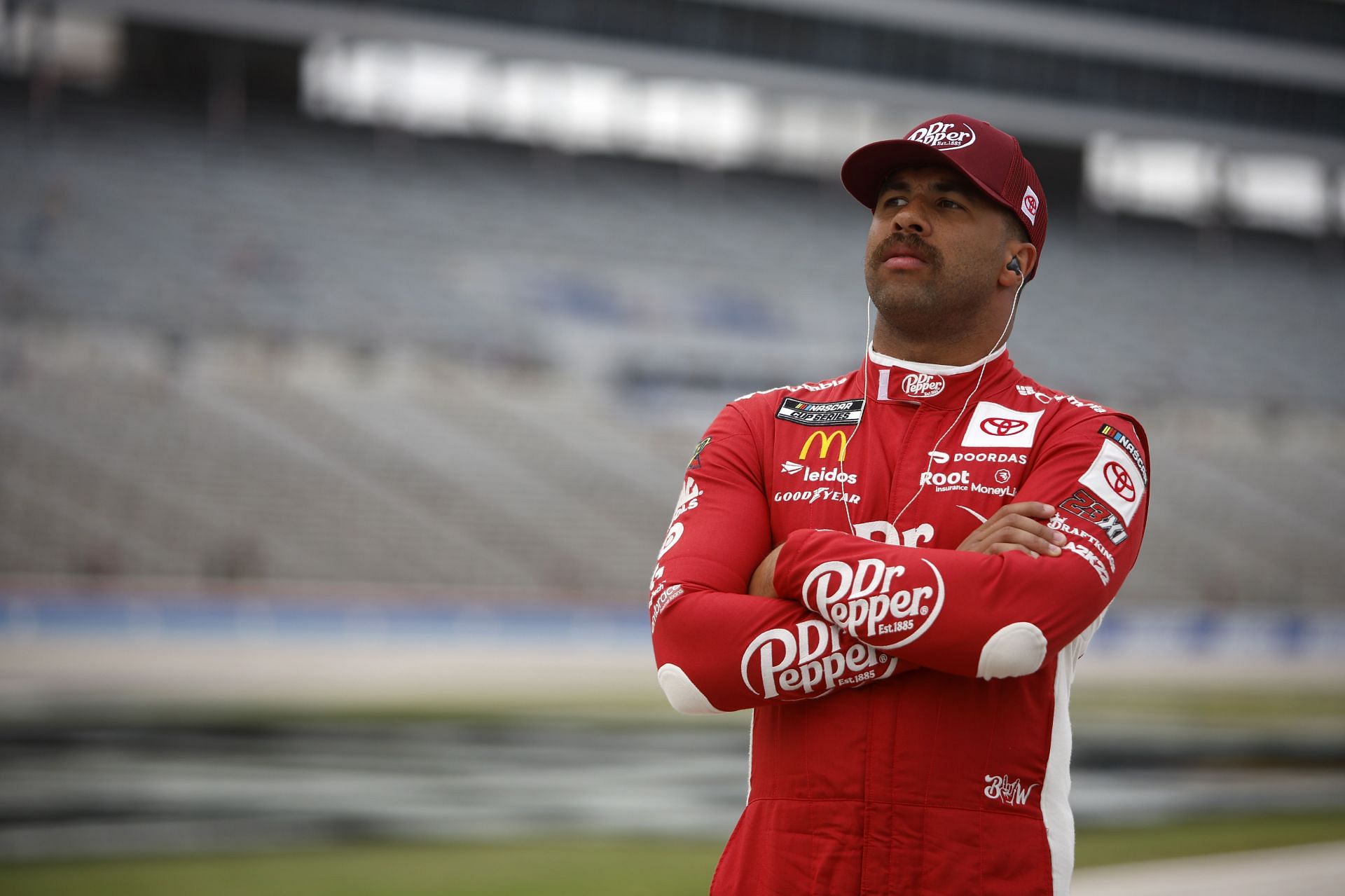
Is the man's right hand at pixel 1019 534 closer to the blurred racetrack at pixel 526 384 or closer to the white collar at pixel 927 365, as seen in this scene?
the white collar at pixel 927 365

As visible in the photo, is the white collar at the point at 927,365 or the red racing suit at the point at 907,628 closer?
the red racing suit at the point at 907,628

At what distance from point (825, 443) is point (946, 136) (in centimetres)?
55

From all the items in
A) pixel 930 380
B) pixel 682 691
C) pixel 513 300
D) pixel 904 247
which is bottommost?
pixel 682 691

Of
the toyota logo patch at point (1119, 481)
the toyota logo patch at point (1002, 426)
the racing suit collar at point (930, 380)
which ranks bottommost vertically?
the toyota logo patch at point (1119, 481)

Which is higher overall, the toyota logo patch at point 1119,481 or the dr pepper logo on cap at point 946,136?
the dr pepper logo on cap at point 946,136

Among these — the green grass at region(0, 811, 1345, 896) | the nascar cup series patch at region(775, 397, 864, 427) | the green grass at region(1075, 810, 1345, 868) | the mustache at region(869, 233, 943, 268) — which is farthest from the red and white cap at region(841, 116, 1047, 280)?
the green grass at region(1075, 810, 1345, 868)

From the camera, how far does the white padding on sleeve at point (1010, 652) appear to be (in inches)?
75.3

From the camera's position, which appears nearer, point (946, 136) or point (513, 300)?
point (946, 136)

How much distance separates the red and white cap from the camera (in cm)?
213

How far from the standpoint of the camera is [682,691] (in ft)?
6.81

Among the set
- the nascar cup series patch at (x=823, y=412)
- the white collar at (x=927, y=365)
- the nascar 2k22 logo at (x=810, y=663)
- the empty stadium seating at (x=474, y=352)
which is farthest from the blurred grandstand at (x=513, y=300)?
the nascar 2k22 logo at (x=810, y=663)

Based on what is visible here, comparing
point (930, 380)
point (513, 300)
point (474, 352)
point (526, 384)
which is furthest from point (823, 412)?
point (513, 300)

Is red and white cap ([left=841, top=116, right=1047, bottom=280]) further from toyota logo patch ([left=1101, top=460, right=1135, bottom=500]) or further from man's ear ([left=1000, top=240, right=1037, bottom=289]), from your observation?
toyota logo patch ([left=1101, top=460, right=1135, bottom=500])

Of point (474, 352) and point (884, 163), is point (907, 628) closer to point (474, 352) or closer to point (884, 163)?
point (884, 163)
